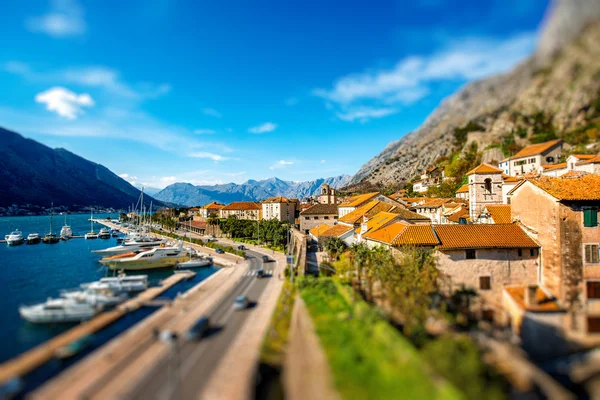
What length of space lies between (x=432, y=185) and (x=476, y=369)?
9596cm

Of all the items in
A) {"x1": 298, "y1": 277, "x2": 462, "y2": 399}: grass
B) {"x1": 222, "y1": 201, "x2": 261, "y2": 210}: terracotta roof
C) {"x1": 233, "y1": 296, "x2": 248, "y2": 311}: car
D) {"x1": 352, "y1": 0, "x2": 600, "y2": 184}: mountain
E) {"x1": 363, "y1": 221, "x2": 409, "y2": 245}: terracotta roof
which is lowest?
{"x1": 233, "y1": 296, "x2": 248, "y2": 311}: car

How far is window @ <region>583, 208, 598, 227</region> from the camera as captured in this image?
25.1m

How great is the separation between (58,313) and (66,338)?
6.77 metres

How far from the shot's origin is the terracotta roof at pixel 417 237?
1127 inches

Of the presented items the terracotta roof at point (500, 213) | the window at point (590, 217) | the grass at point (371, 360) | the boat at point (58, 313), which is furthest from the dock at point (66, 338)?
the window at point (590, 217)

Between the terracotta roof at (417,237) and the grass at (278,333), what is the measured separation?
11691 millimetres

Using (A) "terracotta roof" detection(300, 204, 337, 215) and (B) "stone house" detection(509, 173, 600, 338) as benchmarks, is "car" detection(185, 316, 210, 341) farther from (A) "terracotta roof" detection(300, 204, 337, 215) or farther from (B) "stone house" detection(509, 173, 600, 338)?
(A) "terracotta roof" detection(300, 204, 337, 215)

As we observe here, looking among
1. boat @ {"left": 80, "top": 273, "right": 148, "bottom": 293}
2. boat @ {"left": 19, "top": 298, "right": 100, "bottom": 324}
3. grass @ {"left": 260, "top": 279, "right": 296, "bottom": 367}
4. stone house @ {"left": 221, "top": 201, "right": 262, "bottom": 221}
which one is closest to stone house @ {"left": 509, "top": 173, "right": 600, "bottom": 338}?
grass @ {"left": 260, "top": 279, "right": 296, "bottom": 367}

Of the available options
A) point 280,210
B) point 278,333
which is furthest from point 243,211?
point 278,333

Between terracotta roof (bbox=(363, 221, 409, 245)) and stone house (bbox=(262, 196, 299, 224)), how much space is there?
57.5 meters

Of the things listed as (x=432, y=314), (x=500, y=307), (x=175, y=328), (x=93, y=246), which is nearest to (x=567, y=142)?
(x=500, y=307)

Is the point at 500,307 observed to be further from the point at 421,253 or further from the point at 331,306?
the point at 331,306

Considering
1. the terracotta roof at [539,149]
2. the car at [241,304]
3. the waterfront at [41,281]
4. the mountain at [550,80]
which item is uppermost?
the terracotta roof at [539,149]

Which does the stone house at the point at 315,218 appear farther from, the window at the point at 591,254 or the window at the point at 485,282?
the window at the point at 591,254
